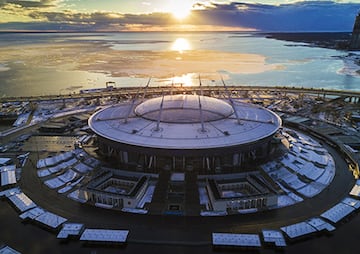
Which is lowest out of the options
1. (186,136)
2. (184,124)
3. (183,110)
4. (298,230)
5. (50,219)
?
(50,219)

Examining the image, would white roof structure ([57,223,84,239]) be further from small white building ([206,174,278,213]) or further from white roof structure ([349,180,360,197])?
white roof structure ([349,180,360,197])

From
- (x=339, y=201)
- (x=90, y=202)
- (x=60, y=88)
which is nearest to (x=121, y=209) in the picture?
(x=90, y=202)

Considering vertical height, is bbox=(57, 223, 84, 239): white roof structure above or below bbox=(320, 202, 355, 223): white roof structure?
below

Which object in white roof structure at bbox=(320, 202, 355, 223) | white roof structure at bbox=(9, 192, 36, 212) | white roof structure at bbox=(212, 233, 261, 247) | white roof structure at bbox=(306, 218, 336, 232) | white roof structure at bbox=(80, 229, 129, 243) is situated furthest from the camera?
white roof structure at bbox=(9, 192, 36, 212)

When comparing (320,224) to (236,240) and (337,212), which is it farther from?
(236,240)

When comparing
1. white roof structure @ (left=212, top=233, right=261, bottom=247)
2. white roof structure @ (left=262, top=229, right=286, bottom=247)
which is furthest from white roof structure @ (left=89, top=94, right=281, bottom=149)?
white roof structure @ (left=262, top=229, right=286, bottom=247)

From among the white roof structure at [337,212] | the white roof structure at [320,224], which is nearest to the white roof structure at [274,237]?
the white roof structure at [320,224]

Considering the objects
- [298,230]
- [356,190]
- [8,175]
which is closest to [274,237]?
[298,230]
